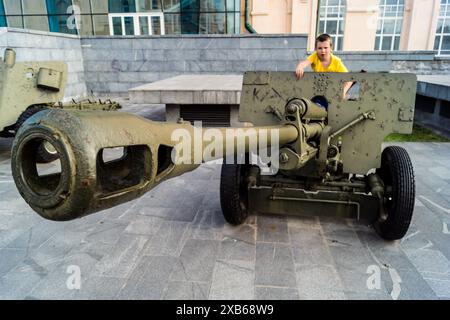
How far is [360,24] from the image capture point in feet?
53.2

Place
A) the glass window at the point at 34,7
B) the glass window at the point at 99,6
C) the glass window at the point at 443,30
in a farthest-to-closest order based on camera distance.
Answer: the glass window at the point at 443,30
the glass window at the point at 34,7
the glass window at the point at 99,6

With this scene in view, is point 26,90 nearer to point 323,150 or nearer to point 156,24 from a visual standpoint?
point 323,150

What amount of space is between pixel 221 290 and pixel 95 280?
0.88 metres

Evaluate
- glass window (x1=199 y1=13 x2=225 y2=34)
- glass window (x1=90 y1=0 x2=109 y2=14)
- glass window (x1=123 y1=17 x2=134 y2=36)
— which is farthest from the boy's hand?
Answer: glass window (x1=90 y1=0 x2=109 y2=14)

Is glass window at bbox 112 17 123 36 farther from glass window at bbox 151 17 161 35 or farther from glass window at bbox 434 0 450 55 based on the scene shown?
glass window at bbox 434 0 450 55

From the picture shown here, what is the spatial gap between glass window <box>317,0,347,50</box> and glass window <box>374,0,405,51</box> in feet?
5.70

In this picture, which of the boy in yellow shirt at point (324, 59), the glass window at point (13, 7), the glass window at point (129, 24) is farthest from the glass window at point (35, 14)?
the boy in yellow shirt at point (324, 59)

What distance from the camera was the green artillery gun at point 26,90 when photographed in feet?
17.8

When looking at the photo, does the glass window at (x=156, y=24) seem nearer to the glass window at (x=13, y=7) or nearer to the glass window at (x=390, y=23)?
the glass window at (x=13, y=7)

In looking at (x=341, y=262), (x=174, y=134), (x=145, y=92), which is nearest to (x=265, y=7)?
(x=145, y=92)

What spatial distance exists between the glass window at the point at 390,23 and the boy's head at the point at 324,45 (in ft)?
50.1
